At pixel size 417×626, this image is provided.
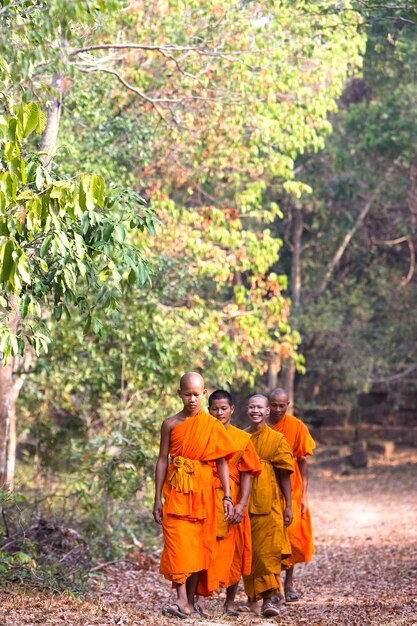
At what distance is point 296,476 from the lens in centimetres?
999

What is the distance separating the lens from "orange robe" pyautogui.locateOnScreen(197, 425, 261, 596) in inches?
321

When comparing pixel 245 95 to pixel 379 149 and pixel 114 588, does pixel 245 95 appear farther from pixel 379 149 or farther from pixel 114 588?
pixel 379 149

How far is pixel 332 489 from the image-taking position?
76.3 ft

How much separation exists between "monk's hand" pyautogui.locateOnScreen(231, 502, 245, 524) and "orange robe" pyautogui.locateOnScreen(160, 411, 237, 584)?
8.7 inches

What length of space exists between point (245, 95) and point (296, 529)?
5.61m

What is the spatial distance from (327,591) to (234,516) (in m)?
2.38

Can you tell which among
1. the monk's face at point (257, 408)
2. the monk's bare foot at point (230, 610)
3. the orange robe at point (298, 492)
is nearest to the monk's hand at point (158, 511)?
the monk's bare foot at point (230, 610)

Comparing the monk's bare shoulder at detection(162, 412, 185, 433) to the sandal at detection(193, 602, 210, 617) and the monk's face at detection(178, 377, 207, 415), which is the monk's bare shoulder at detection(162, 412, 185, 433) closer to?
the monk's face at detection(178, 377, 207, 415)

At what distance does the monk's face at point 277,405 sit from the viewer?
32.0 feet

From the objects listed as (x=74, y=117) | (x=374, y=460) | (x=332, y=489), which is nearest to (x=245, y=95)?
(x=74, y=117)

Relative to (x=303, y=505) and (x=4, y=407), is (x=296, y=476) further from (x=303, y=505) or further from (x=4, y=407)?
(x=4, y=407)

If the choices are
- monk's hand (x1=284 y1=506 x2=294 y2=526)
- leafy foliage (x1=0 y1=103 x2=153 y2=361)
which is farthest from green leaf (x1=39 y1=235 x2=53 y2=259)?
monk's hand (x1=284 y1=506 x2=294 y2=526)

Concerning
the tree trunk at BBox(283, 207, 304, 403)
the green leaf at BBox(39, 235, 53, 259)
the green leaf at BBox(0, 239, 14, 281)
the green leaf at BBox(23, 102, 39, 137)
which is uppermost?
the tree trunk at BBox(283, 207, 304, 403)

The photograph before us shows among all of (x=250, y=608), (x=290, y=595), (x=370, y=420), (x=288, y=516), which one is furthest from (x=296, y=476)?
(x=370, y=420)
